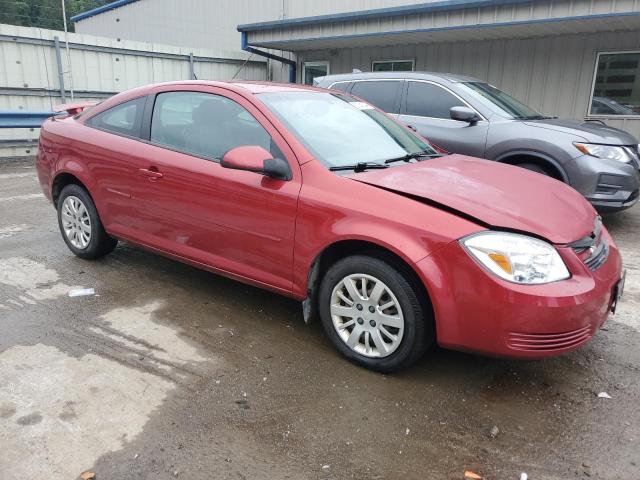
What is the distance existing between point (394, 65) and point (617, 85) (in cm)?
505

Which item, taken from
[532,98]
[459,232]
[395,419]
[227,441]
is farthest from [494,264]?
[532,98]

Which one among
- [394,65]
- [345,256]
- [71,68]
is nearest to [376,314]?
[345,256]

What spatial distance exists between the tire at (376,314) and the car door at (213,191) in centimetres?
38

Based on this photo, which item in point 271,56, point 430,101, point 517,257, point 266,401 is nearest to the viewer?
point 517,257

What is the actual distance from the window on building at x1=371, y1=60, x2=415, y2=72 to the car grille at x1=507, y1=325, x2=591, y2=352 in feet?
35.4

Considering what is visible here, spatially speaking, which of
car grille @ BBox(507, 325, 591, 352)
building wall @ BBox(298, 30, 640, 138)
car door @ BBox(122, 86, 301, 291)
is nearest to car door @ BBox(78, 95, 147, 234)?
car door @ BBox(122, 86, 301, 291)

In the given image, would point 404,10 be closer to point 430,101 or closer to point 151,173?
point 430,101

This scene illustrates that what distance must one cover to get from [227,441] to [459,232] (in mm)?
1533

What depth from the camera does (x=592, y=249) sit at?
2.90 metres

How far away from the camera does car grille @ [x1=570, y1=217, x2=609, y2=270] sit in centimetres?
277

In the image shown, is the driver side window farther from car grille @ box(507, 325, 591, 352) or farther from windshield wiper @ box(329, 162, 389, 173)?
car grille @ box(507, 325, 591, 352)

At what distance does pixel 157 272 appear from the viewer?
4.65 m

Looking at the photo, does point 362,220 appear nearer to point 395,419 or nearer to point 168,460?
point 395,419

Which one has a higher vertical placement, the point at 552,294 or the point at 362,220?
the point at 362,220
